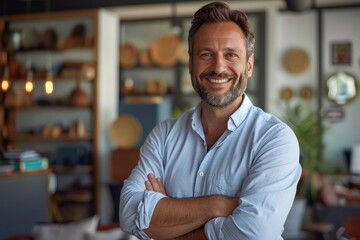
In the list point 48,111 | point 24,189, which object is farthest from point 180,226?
point 48,111

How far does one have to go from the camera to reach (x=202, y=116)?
1.96 metres

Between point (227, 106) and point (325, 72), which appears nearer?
point (227, 106)

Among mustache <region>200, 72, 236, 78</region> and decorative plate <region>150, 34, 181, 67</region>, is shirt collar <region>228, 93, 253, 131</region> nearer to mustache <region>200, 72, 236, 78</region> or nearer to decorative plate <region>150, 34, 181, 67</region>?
mustache <region>200, 72, 236, 78</region>

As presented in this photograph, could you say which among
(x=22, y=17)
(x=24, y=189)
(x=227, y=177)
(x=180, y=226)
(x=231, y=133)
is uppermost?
(x=22, y=17)

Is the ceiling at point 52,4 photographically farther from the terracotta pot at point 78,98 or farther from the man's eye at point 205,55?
the man's eye at point 205,55

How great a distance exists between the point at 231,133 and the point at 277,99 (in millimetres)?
7424

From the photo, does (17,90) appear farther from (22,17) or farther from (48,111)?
(22,17)

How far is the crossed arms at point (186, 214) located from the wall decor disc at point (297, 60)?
769 centimetres

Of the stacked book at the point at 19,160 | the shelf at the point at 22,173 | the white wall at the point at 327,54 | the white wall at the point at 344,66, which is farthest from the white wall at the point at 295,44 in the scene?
the stacked book at the point at 19,160

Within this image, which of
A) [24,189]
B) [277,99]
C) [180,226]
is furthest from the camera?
[277,99]

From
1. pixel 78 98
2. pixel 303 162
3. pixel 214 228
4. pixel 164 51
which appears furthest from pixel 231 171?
pixel 164 51

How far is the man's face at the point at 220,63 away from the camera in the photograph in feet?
5.95

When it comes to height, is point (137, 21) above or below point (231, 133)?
above

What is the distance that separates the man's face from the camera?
5.95 ft
